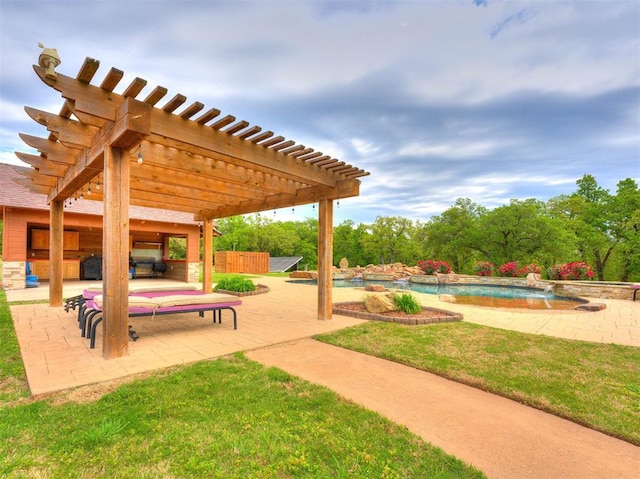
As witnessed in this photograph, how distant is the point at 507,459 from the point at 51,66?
503cm

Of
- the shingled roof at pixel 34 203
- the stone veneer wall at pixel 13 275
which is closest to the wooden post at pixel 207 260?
the shingled roof at pixel 34 203

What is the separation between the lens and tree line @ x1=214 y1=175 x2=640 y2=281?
→ 20.1m

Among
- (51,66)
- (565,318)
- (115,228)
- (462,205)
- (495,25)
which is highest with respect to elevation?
(495,25)

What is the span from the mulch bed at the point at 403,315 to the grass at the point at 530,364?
0.28 metres

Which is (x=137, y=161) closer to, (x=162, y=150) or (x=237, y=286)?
(x=162, y=150)

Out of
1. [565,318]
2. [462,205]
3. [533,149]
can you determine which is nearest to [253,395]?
[565,318]

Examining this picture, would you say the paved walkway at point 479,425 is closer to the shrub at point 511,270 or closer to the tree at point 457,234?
the shrub at point 511,270

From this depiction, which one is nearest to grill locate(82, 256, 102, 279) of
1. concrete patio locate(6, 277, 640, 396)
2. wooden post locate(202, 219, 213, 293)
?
concrete patio locate(6, 277, 640, 396)

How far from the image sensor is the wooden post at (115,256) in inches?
149

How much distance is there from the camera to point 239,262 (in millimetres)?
21891

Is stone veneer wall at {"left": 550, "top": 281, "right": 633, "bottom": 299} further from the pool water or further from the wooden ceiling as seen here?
the wooden ceiling

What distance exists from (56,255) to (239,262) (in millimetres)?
14474

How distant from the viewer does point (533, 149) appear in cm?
1439

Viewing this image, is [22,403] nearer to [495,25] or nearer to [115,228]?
[115,228]
